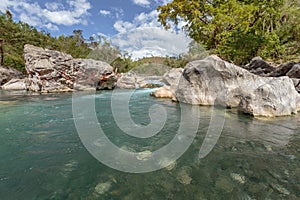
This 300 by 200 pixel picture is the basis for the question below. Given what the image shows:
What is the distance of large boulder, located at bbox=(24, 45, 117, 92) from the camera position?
13.3 m

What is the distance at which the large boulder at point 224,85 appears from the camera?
5469 millimetres

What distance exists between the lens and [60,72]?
13.8m

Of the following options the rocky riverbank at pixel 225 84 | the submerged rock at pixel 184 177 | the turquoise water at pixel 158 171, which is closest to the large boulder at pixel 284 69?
the rocky riverbank at pixel 225 84

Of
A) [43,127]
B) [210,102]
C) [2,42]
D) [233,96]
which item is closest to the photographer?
[43,127]

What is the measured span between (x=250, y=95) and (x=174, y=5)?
9.87m

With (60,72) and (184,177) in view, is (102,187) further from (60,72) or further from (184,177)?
(60,72)

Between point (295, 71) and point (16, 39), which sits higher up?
point (16, 39)

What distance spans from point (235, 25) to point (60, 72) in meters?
13.2

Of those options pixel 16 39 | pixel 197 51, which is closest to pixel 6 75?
pixel 16 39

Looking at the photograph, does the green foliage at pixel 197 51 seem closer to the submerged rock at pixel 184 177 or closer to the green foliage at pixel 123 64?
the green foliage at pixel 123 64

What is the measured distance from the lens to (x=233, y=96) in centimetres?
646

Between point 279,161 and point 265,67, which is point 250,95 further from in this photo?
point 265,67

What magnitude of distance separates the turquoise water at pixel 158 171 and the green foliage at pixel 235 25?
333 inches

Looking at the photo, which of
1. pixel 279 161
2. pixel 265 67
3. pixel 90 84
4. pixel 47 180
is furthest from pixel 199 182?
pixel 90 84
